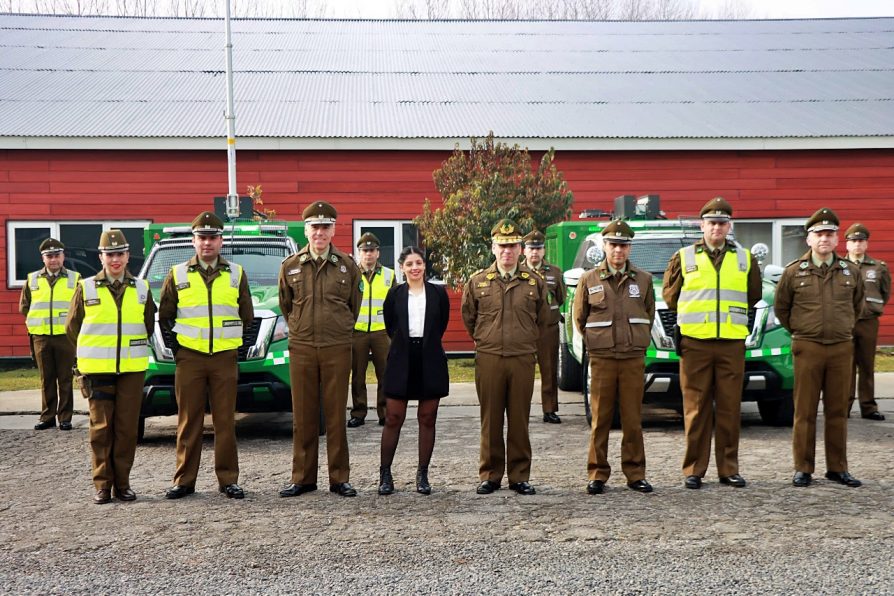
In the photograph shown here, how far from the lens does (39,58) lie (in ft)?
70.5

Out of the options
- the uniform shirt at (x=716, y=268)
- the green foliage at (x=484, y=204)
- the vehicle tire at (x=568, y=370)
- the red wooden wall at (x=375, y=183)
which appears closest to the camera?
the uniform shirt at (x=716, y=268)

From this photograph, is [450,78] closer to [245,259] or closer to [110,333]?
[245,259]

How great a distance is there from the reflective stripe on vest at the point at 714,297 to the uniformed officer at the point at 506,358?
3.70 ft

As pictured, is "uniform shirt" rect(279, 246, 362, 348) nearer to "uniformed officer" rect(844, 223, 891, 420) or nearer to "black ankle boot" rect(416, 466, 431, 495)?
"black ankle boot" rect(416, 466, 431, 495)

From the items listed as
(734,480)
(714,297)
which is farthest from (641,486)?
(714,297)

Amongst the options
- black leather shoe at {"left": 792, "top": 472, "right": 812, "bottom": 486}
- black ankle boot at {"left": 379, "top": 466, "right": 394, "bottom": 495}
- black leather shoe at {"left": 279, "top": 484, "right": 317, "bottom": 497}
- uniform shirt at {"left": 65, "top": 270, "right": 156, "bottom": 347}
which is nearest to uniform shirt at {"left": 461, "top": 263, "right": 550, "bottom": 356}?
black ankle boot at {"left": 379, "top": 466, "right": 394, "bottom": 495}

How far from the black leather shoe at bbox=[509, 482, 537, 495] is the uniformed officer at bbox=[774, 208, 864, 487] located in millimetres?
2029

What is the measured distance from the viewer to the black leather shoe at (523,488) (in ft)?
23.6

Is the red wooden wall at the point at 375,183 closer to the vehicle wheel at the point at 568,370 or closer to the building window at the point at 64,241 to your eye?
the building window at the point at 64,241

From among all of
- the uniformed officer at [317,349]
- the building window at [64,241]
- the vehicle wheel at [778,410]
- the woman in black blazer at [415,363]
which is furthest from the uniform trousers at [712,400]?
the building window at [64,241]

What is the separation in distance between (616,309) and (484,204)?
7.82 metres

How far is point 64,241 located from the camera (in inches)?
692

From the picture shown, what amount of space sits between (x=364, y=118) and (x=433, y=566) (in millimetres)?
14028

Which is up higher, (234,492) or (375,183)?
(375,183)
